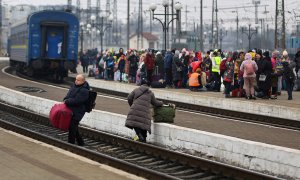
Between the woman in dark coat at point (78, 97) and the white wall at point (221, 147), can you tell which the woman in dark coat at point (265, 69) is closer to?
the white wall at point (221, 147)

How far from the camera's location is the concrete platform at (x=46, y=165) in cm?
948

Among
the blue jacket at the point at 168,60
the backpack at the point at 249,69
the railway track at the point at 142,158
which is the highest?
the blue jacket at the point at 168,60

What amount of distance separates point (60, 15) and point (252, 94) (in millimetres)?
15028

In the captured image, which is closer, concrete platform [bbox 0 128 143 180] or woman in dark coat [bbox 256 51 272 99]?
concrete platform [bbox 0 128 143 180]

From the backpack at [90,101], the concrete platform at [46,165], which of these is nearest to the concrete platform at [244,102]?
the backpack at [90,101]

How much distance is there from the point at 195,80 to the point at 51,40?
36.6 feet

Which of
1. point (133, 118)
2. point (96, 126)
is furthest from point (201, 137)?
point (96, 126)

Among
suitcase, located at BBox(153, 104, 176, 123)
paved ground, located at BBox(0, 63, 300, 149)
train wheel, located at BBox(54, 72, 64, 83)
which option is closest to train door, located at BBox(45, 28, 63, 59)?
train wheel, located at BBox(54, 72, 64, 83)

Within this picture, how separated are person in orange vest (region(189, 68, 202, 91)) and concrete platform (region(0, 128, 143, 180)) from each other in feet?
42.5

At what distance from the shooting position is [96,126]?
677 inches

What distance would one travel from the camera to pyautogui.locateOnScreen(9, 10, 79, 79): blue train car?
33438 millimetres

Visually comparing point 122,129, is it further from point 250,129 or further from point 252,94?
point 252,94

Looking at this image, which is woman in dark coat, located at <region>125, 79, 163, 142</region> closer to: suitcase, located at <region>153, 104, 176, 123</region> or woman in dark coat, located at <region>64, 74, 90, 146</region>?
suitcase, located at <region>153, 104, 176, 123</region>

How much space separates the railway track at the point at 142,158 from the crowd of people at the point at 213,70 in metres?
7.17
